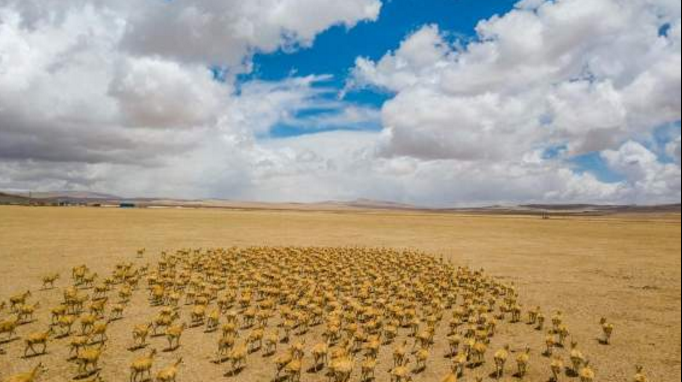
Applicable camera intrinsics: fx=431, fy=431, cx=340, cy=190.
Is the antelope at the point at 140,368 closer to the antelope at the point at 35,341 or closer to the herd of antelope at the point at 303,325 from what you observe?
the herd of antelope at the point at 303,325

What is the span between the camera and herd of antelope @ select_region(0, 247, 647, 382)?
550 inches

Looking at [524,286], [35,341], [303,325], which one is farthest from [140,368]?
[524,286]

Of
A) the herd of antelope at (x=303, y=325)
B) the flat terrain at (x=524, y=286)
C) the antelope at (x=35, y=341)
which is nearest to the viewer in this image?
the antelope at (x=35, y=341)

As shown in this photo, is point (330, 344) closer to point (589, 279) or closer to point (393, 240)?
point (589, 279)

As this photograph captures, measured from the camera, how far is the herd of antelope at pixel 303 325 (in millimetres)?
13969

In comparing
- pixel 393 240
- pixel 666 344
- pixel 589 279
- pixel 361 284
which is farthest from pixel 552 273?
pixel 393 240

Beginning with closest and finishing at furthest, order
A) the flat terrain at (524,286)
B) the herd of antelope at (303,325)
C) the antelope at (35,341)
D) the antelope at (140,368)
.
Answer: the antelope at (140,368) → the antelope at (35,341) → the herd of antelope at (303,325) → the flat terrain at (524,286)

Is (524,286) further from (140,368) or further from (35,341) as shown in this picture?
(35,341)

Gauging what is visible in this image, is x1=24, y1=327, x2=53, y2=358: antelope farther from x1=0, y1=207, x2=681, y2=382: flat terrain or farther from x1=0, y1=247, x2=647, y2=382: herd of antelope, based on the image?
x1=0, y1=207, x2=681, y2=382: flat terrain

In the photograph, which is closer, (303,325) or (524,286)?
(303,325)

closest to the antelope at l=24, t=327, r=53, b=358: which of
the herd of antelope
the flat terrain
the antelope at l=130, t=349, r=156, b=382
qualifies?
the herd of antelope

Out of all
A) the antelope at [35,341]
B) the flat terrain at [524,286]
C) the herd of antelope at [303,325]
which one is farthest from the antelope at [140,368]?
the antelope at [35,341]

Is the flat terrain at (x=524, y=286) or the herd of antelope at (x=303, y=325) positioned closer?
the herd of antelope at (x=303, y=325)

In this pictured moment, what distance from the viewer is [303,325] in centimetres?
1839
